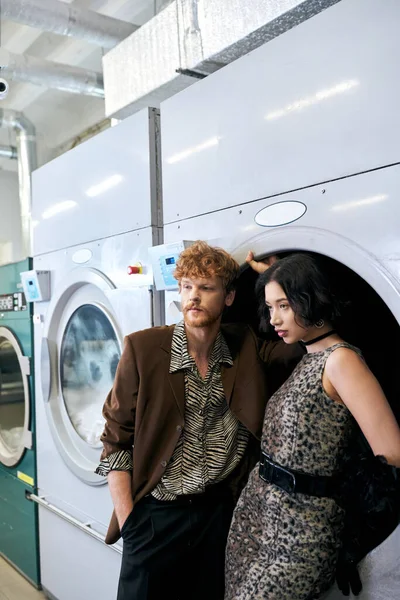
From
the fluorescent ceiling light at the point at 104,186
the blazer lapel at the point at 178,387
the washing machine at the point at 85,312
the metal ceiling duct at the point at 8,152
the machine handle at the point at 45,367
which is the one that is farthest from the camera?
the metal ceiling duct at the point at 8,152

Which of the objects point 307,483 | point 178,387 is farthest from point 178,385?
point 307,483

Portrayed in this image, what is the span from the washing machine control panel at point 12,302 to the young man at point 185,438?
157 cm

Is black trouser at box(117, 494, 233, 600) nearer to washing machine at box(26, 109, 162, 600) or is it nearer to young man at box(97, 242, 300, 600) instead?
young man at box(97, 242, 300, 600)

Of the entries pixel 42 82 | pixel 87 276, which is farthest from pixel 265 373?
pixel 42 82

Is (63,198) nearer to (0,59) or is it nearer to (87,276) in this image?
(87,276)

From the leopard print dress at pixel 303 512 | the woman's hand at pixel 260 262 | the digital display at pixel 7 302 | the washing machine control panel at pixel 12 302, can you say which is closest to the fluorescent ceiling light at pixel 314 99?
the woman's hand at pixel 260 262

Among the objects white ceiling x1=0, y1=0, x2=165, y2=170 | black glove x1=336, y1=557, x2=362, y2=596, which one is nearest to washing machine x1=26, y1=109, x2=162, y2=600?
black glove x1=336, y1=557, x2=362, y2=596

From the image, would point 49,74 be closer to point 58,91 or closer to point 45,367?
point 58,91

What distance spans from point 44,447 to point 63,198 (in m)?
1.23

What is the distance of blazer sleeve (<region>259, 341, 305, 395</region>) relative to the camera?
5.08ft

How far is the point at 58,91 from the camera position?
417cm

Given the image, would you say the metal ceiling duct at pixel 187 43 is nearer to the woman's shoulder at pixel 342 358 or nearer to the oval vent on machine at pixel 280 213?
the oval vent on machine at pixel 280 213

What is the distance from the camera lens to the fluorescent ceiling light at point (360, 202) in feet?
3.86

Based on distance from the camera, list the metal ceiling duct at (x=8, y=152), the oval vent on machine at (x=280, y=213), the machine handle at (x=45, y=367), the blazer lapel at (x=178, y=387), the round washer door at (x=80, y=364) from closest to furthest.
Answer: the oval vent on machine at (x=280, y=213) < the blazer lapel at (x=178, y=387) < the round washer door at (x=80, y=364) < the machine handle at (x=45, y=367) < the metal ceiling duct at (x=8, y=152)
